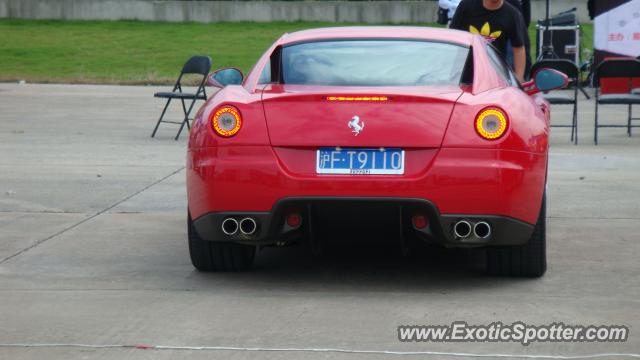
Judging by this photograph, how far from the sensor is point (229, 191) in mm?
6449

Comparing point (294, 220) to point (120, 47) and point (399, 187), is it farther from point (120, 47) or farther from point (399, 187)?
point (120, 47)

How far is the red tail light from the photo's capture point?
6.51 metres

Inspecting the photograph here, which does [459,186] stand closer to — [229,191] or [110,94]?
[229,191]

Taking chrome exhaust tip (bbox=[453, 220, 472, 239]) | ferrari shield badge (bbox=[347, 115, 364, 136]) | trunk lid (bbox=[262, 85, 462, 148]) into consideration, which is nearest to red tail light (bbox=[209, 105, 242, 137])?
trunk lid (bbox=[262, 85, 462, 148])

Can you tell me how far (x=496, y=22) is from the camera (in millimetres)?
11008

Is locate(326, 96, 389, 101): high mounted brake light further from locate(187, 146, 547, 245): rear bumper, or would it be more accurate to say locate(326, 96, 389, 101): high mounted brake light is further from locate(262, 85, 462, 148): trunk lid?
locate(187, 146, 547, 245): rear bumper

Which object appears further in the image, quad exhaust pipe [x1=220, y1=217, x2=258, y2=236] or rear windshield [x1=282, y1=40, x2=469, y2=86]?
rear windshield [x1=282, y1=40, x2=469, y2=86]

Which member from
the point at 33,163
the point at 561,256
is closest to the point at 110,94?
the point at 33,163

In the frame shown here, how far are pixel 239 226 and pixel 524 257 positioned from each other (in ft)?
4.75

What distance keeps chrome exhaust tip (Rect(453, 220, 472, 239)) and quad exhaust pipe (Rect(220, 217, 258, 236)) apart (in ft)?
3.03

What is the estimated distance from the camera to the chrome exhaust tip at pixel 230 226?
21.3 feet

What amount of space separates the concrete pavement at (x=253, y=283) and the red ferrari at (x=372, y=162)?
0.31m

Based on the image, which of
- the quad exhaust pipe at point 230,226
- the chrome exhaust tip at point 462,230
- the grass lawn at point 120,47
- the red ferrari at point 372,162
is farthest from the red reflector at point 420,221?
the grass lawn at point 120,47

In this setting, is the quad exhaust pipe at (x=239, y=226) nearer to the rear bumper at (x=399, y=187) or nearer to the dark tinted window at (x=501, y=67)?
the rear bumper at (x=399, y=187)
